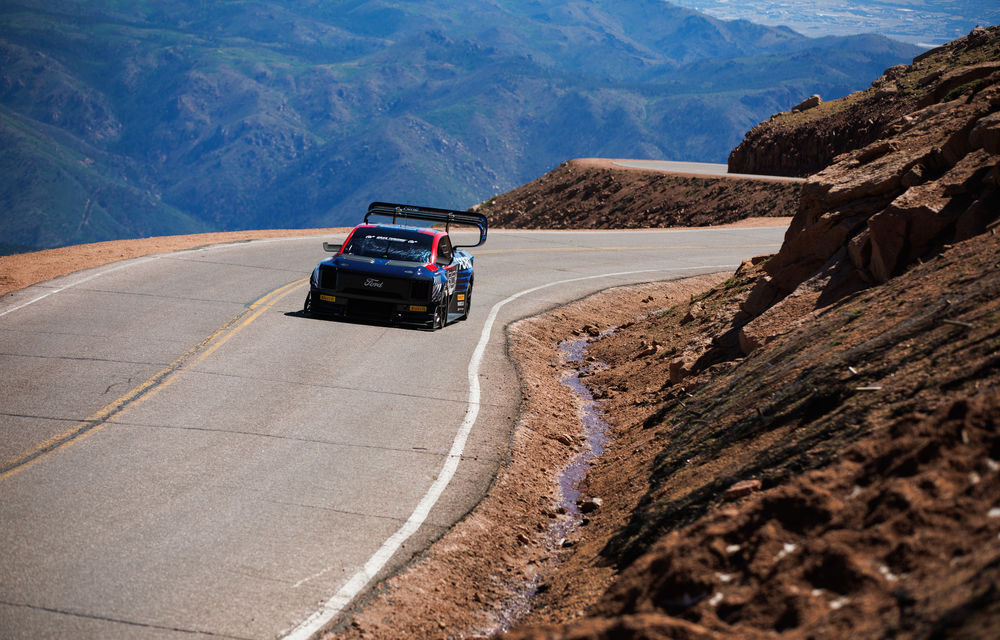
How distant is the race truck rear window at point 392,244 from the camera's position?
657 inches

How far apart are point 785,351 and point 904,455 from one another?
5432 mm

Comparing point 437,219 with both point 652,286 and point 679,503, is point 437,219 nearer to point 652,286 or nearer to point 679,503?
point 652,286

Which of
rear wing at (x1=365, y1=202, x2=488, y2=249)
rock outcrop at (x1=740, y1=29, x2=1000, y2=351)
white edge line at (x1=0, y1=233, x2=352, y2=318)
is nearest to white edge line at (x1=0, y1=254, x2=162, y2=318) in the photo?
white edge line at (x1=0, y1=233, x2=352, y2=318)

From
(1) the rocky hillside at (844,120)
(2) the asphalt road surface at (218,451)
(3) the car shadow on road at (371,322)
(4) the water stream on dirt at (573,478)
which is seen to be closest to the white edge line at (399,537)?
(2) the asphalt road surface at (218,451)

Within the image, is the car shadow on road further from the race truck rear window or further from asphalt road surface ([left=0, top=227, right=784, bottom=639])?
the race truck rear window

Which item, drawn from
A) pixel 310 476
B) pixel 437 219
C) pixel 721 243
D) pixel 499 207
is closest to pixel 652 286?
pixel 437 219

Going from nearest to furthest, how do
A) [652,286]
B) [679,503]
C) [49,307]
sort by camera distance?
[679,503] → [49,307] → [652,286]

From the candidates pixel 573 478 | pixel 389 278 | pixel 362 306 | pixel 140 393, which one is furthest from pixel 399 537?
pixel 362 306

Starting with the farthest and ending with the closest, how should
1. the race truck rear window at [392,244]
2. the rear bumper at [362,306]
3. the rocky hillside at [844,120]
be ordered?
the rocky hillside at [844,120], the race truck rear window at [392,244], the rear bumper at [362,306]

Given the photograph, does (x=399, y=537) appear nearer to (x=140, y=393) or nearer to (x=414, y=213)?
(x=140, y=393)

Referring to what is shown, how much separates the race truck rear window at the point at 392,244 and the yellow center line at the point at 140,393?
209 cm

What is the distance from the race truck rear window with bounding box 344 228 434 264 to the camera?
16.7 metres

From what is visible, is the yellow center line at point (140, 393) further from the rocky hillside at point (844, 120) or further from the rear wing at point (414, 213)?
the rocky hillside at point (844, 120)

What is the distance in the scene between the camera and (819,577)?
4883 millimetres
